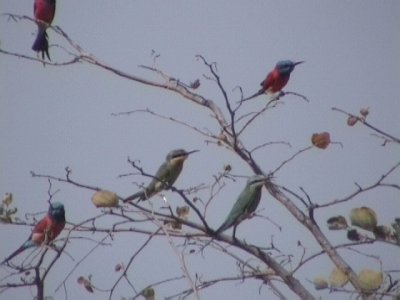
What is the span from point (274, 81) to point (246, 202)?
3.26 feet

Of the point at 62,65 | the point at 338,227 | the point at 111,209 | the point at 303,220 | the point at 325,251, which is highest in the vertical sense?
the point at 62,65

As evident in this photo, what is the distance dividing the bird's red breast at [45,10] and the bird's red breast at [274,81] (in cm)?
196

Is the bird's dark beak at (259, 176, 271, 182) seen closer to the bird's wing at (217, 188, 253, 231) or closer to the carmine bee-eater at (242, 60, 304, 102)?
the bird's wing at (217, 188, 253, 231)

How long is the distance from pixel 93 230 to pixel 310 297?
3.37 ft

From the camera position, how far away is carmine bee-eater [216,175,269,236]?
3287 millimetres

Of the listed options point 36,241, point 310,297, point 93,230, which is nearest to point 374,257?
point 310,297

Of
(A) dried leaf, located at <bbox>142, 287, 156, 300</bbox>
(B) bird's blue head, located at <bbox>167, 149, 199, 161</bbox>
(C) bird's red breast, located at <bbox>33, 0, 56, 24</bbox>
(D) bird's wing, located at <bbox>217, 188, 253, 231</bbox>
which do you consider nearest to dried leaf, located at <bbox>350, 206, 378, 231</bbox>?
→ (A) dried leaf, located at <bbox>142, 287, 156, 300</bbox>

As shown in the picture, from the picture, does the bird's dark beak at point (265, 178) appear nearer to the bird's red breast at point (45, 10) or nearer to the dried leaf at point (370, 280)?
the dried leaf at point (370, 280)

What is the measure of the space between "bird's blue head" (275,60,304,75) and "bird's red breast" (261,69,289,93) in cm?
5

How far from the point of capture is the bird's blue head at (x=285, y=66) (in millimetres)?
4352

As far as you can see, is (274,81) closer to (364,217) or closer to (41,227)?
(41,227)

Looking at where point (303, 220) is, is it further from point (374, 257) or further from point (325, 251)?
point (374, 257)

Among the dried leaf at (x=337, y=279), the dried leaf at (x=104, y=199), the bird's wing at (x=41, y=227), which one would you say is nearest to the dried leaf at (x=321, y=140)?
the dried leaf at (x=337, y=279)

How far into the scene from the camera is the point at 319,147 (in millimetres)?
2666
